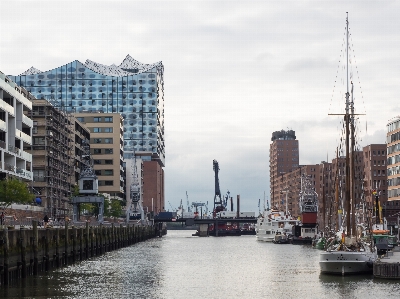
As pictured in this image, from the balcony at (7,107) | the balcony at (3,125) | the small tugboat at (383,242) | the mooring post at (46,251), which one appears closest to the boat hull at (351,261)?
the small tugboat at (383,242)

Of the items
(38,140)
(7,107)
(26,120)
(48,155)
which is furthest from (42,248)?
(38,140)

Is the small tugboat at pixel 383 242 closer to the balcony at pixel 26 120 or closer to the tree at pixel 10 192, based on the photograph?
the tree at pixel 10 192

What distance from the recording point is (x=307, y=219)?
7293 inches

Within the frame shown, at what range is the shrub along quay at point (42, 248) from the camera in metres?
63.0

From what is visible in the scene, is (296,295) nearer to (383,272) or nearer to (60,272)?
(383,272)

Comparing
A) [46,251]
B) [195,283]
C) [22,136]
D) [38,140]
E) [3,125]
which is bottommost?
[195,283]

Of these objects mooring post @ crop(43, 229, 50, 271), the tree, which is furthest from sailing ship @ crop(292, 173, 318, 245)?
mooring post @ crop(43, 229, 50, 271)

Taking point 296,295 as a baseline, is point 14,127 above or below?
above

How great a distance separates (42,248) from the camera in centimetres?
7769

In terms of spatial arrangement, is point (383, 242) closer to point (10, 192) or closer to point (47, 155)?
point (10, 192)

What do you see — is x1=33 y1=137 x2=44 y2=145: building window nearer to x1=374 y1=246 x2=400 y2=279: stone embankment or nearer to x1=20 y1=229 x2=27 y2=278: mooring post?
x1=20 y1=229 x2=27 y2=278: mooring post

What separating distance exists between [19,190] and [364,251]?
6198 centimetres

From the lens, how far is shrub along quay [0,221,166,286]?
207 ft

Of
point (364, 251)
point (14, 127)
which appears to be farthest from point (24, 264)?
point (14, 127)
